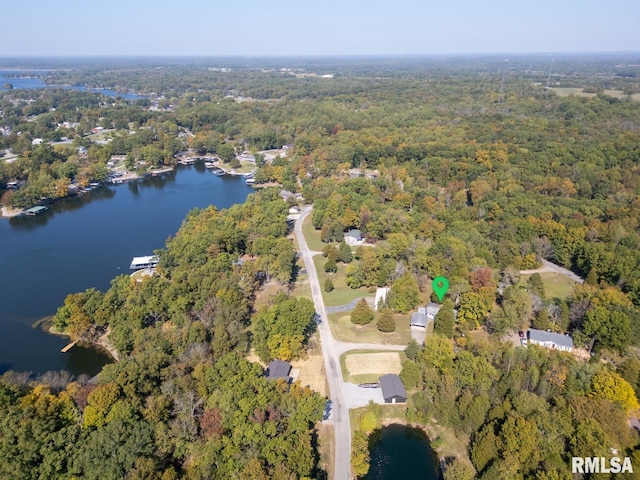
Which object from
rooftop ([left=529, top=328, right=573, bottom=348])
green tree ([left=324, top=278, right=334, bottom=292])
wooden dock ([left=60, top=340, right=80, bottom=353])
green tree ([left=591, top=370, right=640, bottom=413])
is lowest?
wooden dock ([left=60, top=340, right=80, bottom=353])

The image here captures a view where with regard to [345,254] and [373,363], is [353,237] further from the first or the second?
[373,363]

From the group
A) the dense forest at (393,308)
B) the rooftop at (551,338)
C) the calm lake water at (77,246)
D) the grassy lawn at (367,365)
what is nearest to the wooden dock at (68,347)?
the calm lake water at (77,246)

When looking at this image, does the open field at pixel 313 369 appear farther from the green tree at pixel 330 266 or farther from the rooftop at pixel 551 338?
the rooftop at pixel 551 338

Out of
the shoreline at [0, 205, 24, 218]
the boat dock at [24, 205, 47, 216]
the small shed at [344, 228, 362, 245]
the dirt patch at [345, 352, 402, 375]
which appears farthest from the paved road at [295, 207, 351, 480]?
the shoreline at [0, 205, 24, 218]

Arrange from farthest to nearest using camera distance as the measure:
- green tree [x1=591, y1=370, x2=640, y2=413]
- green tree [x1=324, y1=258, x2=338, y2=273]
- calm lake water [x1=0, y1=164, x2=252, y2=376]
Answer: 1. green tree [x1=324, y1=258, x2=338, y2=273]
2. calm lake water [x1=0, y1=164, x2=252, y2=376]
3. green tree [x1=591, y1=370, x2=640, y2=413]

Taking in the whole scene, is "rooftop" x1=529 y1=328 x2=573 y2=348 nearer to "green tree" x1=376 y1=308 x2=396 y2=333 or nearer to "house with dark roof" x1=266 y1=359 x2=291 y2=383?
"green tree" x1=376 y1=308 x2=396 y2=333

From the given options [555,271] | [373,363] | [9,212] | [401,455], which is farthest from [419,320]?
[9,212]

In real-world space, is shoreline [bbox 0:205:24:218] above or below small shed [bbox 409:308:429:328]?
below
